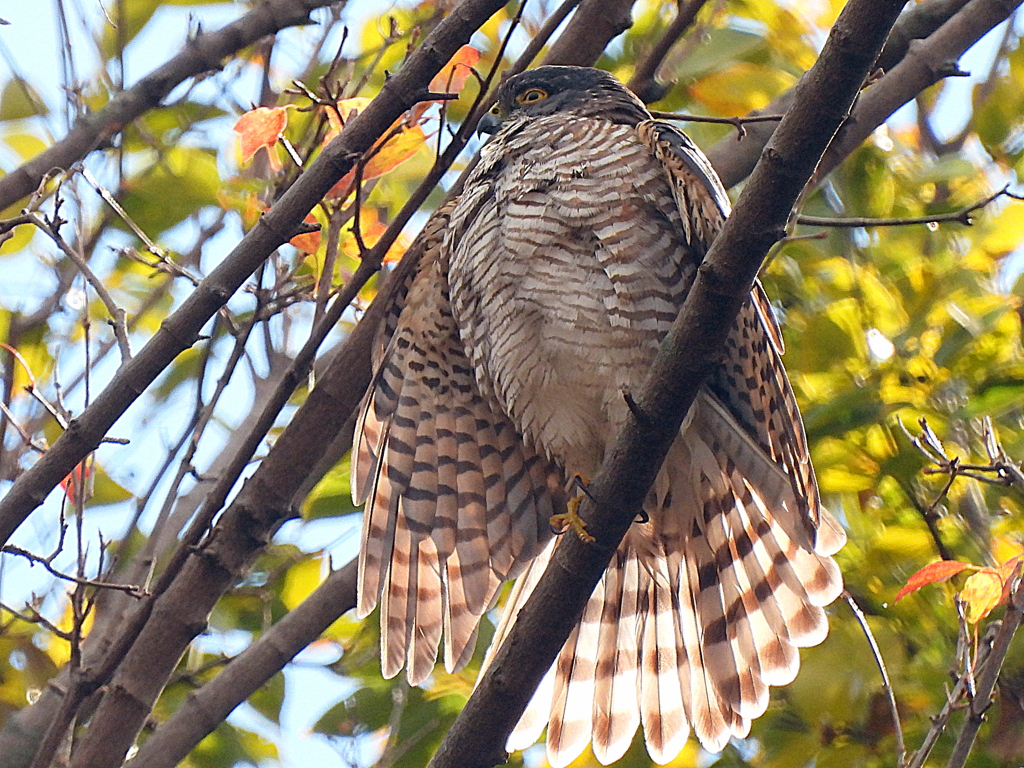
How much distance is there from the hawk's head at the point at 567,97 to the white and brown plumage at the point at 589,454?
0.13 meters

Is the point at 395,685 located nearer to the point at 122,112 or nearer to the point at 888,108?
the point at 122,112

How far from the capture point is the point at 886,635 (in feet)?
11.2

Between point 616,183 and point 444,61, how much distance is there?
28.8 inches

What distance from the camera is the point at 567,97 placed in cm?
379

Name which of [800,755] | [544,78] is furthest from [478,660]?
[544,78]

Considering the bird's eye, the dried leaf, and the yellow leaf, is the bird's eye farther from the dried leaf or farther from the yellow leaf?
the yellow leaf

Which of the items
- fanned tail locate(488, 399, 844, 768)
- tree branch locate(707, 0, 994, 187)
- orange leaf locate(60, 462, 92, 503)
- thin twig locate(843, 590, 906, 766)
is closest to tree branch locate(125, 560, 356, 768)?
fanned tail locate(488, 399, 844, 768)

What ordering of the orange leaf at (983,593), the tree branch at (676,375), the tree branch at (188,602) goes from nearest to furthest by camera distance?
the tree branch at (676,375)
the orange leaf at (983,593)
the tree branch at (188,602)

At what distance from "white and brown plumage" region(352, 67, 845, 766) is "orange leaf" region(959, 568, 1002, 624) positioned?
0.42m

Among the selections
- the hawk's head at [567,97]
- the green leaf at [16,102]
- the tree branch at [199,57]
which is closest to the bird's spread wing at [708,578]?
the hawk's head at [567,97]

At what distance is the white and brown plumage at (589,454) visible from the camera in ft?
10.2

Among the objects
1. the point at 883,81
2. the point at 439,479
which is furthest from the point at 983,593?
the point at 883,81

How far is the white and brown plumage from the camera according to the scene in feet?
10.2

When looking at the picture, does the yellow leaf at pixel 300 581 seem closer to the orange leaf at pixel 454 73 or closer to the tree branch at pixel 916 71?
the orange leaf at pixel 454 73
